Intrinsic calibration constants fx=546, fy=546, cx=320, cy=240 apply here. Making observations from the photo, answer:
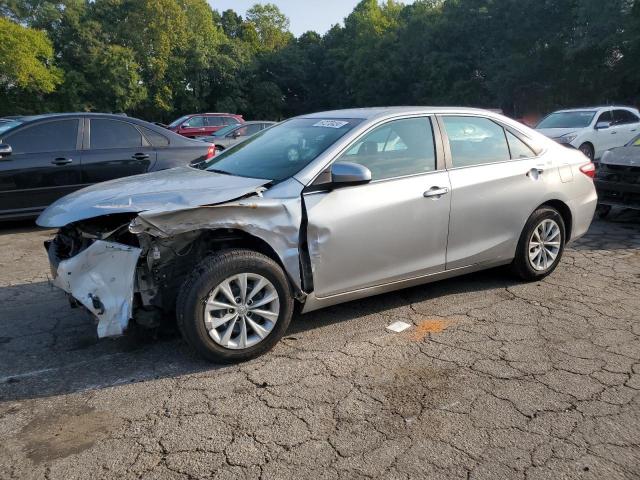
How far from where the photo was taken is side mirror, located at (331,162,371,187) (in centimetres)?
371

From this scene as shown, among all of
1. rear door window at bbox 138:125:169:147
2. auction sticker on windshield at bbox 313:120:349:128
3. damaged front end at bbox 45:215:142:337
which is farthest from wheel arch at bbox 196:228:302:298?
rear door window at bbox 138:125:169:147

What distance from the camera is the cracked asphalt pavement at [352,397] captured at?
2.61 meters

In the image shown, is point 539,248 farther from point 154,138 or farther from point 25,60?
→ point 25,60

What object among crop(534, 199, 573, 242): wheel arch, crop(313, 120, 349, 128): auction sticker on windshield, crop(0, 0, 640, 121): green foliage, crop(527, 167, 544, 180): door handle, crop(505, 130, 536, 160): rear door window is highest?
crop(0, 0, 640, 121): green foliage

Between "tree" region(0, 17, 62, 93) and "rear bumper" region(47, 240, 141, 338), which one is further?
"tree" region(0, 17, 62, 93)

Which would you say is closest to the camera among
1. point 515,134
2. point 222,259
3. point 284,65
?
point 222,259

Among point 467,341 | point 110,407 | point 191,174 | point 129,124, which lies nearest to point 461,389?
point 467,341

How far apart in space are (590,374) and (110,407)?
9.55ft

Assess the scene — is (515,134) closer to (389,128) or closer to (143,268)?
(389,128)

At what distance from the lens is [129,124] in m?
7.91

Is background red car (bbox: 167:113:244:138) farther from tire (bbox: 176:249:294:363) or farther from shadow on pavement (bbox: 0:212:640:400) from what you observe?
tire (bbox: 176:249:294:363)

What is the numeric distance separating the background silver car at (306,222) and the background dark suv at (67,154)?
10.5 ft

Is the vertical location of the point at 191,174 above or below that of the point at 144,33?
below

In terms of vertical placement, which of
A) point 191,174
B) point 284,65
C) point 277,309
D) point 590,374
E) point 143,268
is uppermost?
point 284,65
